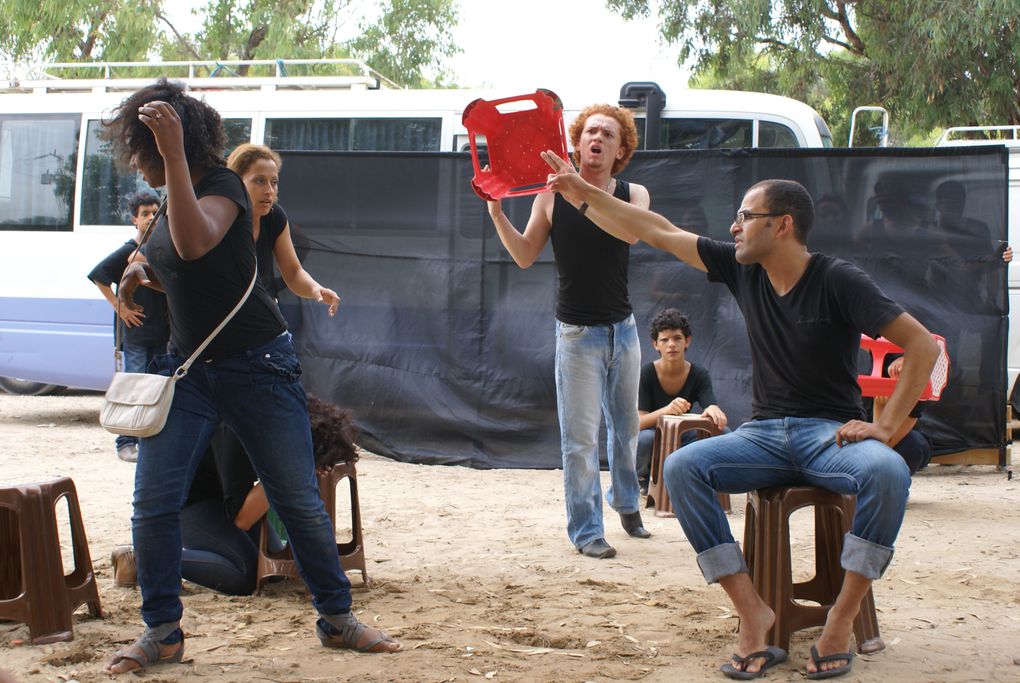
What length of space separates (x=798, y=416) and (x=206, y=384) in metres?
1.90

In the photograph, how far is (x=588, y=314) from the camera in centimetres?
508

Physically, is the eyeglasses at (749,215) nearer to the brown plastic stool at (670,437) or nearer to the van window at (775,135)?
the brown plastic stool at (670,437)

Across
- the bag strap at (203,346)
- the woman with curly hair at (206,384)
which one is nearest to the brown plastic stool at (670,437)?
the woman with curly hair at (206,384)

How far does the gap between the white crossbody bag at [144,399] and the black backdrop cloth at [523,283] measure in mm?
4365

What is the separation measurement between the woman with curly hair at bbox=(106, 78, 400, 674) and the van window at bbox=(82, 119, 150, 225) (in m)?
6.36

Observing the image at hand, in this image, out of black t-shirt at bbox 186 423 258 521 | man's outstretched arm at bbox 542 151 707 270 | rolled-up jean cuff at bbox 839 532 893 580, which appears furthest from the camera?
black t-shirt at bbox 186 423 258 521

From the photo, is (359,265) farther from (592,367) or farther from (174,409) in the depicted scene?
(174,409)

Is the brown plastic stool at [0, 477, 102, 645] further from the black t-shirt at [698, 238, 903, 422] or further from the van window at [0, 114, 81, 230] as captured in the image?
the van window at [0, 114, 81, 230]

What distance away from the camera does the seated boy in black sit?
664 cm

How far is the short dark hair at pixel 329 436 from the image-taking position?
442 cm

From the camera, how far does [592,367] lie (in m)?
5.08

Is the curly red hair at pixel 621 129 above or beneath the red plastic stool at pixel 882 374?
above

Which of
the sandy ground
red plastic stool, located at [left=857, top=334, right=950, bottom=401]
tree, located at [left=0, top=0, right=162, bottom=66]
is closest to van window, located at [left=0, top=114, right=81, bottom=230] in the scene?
the sandy ground

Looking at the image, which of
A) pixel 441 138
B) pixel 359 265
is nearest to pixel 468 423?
pixel 359 265
